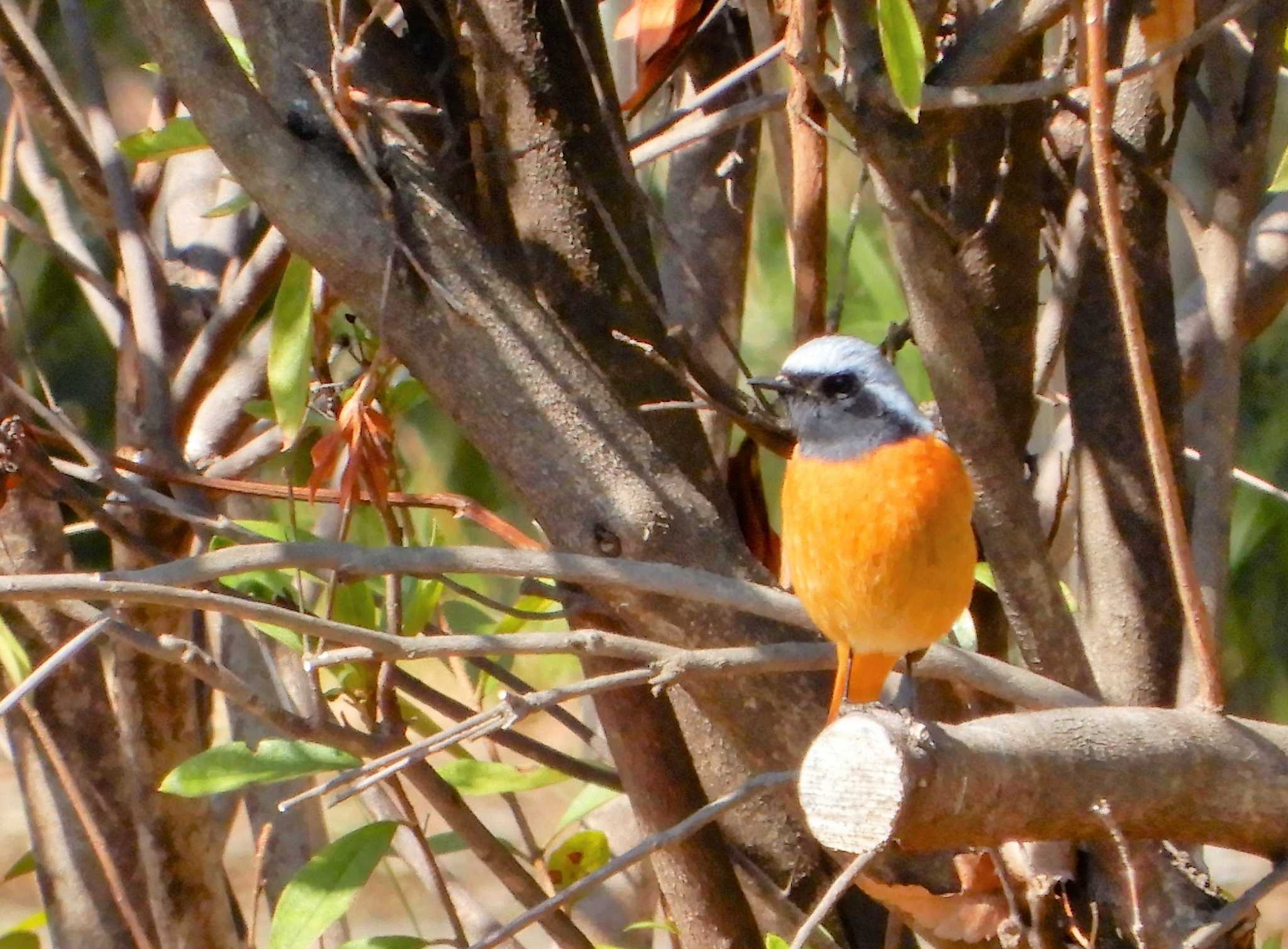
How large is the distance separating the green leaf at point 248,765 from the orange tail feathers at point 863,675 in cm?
58

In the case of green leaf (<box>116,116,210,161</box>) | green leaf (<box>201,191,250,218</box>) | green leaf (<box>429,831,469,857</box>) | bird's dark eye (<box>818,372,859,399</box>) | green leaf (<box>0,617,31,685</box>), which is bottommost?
green leaf (<box>429,831,469,857</box>)

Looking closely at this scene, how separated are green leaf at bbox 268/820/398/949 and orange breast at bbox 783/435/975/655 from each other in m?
0.62

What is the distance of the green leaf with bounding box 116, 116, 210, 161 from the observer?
1779 mm

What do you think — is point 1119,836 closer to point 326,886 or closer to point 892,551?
point 892,551

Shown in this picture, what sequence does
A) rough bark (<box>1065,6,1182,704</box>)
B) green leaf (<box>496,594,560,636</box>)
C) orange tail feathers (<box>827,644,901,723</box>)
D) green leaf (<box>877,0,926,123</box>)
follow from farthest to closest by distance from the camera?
green leaf (<box>496,594,560,636</box>), rough bark (<box>1065,6,1182,704</box>), orange tail feathers (<box>827,644,901,723</box>), green leaf (<box>877,0,926,123</box>)

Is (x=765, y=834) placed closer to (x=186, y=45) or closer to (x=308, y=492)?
(x=308, y=492)

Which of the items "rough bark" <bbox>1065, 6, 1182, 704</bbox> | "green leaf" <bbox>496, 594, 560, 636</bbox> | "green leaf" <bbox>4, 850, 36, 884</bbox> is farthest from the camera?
"green leaf" <bbox>4, 850, 36, 884</bbox>

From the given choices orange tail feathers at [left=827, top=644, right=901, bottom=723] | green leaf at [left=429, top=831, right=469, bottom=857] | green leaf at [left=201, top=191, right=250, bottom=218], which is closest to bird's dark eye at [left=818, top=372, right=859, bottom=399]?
orange tail feathers at [left=827, top=644, right=901, bottom=723]

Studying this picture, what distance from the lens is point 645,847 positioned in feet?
4.09

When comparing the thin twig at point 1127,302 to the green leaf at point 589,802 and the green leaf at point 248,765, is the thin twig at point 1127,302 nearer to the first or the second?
the green leaf at point 248,765

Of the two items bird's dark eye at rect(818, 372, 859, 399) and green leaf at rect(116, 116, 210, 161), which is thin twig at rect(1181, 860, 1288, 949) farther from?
green leaf at rect(116, 116, 210, 161)

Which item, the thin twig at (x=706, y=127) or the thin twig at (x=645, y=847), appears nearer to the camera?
the thin twig at (x=645, y=847)

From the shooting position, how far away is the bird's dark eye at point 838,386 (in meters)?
1.72

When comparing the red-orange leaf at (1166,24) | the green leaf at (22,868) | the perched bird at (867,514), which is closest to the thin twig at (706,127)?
the perched bird at (867,514)
